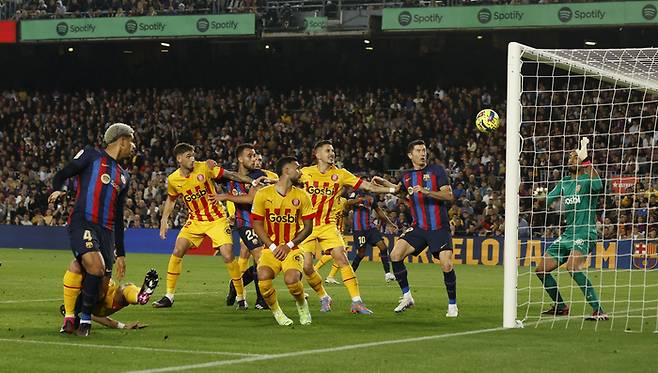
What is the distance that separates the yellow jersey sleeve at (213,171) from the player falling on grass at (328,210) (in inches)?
47.7

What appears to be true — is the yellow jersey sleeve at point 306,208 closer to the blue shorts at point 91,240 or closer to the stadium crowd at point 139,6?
the blue shorts at point 91,240

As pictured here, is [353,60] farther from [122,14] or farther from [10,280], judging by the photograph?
[10,280]

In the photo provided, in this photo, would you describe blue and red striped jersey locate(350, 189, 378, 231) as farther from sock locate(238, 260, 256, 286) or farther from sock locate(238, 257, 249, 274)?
sock locate(238, 260, 256, 286)

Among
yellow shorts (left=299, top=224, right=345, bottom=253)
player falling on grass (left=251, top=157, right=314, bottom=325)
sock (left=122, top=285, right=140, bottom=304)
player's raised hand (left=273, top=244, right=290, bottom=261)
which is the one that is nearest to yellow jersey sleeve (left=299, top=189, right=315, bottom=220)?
player falling on grass (left=251, top=157, right=314, bottom=325)

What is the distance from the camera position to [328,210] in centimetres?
1479

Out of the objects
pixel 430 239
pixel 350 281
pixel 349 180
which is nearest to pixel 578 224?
pixel 430 239

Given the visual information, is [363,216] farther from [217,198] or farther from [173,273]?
[217,198]

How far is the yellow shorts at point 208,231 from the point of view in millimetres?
15602

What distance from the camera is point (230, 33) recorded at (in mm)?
40938

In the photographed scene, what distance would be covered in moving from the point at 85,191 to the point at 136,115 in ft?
117

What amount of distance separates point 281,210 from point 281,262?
635 mm

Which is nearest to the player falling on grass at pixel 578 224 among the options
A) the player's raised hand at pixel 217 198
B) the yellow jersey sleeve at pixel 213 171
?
the player's raised hand at pixel 217 198

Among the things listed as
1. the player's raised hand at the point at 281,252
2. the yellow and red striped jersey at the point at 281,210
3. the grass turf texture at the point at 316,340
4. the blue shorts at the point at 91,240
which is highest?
the yellow and red striped jersey at the point at 281,210

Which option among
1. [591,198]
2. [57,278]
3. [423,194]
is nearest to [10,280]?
[57,278]
